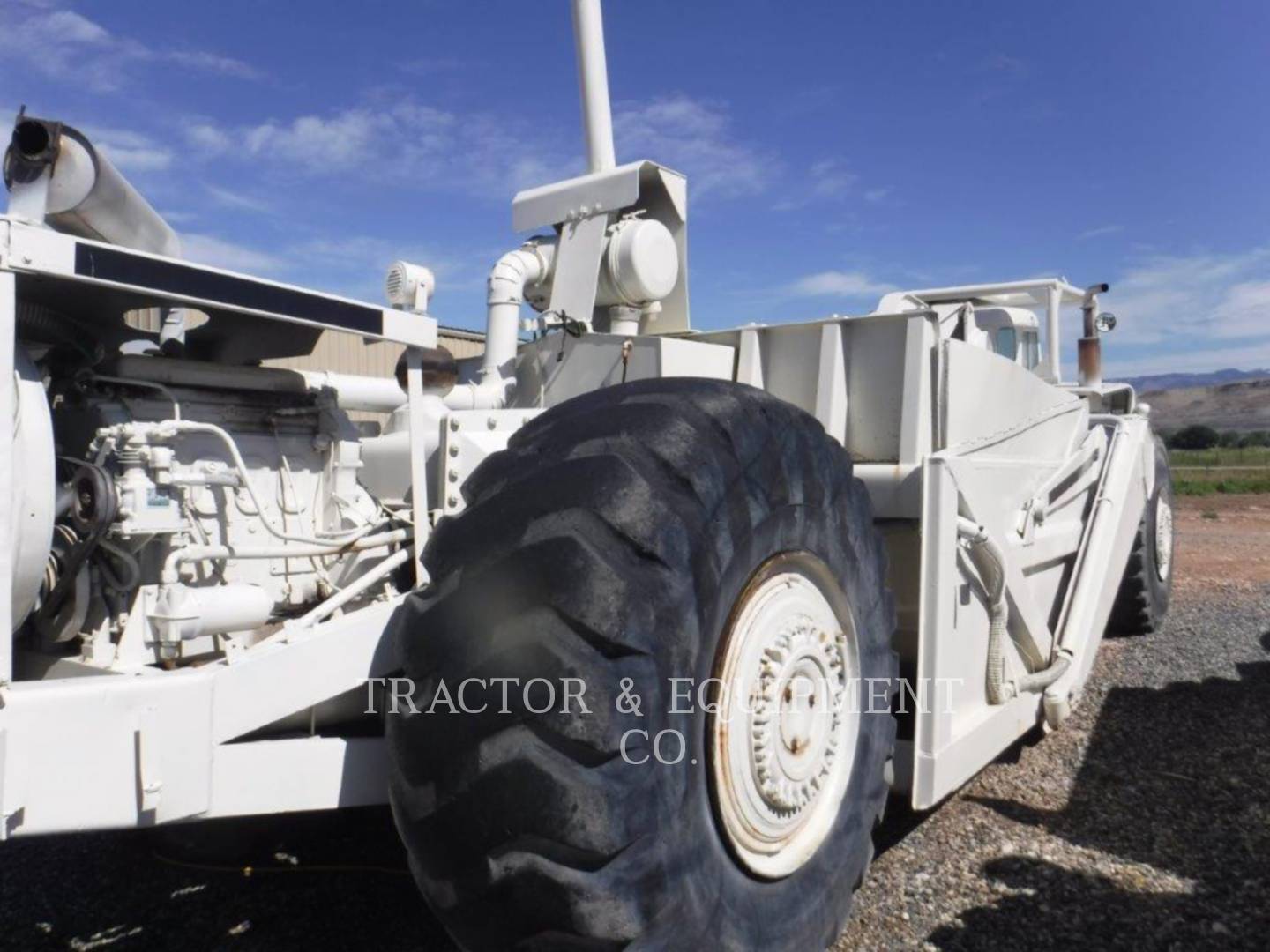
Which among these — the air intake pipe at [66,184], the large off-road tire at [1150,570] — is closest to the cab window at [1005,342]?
the large off-road tire at [1150,570]

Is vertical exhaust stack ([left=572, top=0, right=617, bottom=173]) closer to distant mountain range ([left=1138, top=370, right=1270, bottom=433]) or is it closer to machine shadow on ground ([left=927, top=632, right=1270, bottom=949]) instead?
machine shadow on ground ([left=927, top=632, right=1270, bottom=949])

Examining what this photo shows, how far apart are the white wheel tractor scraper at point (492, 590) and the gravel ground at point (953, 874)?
42 centimetres

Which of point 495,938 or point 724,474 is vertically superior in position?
point 724,474

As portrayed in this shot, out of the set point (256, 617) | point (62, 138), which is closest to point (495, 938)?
point (256, 617)

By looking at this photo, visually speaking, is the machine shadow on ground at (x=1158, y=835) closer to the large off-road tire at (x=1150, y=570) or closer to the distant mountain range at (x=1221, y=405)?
the large off-road tire at (x=1150, y=570)

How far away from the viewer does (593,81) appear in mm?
4625

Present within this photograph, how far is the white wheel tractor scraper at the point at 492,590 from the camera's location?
1.92 m

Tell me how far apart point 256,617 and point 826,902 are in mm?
1566

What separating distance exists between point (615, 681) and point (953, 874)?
85.4 inches

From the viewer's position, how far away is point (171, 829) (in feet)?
11.5

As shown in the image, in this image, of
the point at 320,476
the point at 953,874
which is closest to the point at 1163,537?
the point at 953,874

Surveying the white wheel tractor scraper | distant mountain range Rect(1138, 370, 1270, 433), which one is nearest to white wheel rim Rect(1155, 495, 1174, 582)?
the white wheel tractor scraper

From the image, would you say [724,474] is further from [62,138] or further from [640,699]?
[62,138]

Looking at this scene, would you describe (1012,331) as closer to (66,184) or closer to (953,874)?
(953,874)
